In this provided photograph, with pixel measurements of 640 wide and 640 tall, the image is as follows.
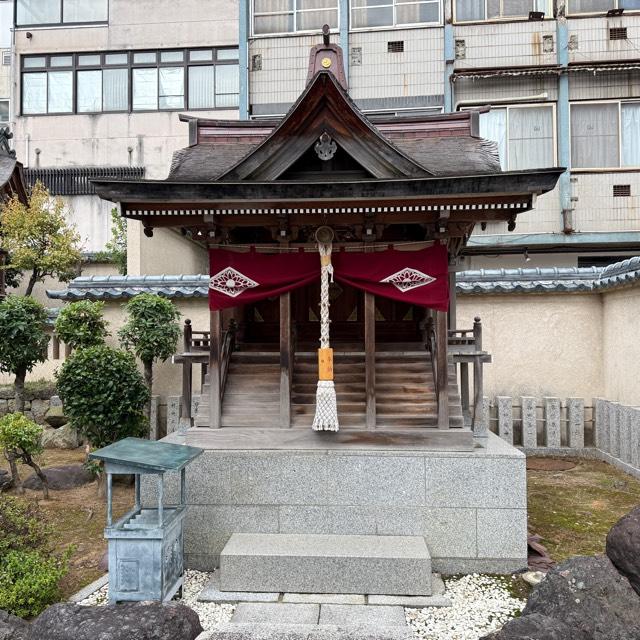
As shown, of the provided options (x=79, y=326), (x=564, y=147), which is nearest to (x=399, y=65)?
(x=564, y=147)

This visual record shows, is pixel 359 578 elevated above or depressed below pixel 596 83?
below

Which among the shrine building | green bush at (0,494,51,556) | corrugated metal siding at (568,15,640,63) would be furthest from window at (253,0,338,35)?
green bush at (0,494,51,556)

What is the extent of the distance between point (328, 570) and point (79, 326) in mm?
7493

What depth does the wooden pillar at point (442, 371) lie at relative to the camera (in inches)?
299

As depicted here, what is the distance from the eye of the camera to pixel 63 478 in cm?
1041

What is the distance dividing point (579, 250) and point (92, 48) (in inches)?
819

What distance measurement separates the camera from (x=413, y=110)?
18.2 metres

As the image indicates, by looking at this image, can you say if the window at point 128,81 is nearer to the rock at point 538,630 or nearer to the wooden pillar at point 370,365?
the wooden pillar at point 370,365

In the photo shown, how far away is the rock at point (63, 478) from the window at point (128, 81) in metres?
17.3

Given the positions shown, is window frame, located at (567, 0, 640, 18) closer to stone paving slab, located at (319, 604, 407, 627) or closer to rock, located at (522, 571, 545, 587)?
rock, located at (522, 571, 545, 587)

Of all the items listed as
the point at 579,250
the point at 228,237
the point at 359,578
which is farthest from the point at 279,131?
the point at 579,250

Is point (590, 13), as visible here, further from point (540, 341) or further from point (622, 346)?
point (622, 346)

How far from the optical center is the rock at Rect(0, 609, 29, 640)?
4871mm

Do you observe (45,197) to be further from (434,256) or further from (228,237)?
(434,256)
